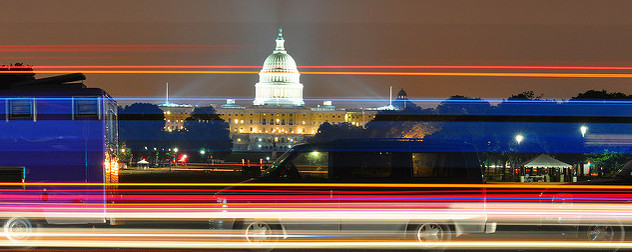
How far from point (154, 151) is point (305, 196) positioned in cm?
7578

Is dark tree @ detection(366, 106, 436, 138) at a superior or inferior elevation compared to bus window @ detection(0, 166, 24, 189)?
superior

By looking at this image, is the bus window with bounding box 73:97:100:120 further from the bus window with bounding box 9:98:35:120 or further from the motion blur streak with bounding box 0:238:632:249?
the motion blur streak with bounding box 0:238:632:249

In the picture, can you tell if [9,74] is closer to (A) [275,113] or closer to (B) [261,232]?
(B) [261,232]

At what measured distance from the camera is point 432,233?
12266 millimetres

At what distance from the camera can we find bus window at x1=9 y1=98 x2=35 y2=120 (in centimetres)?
1418

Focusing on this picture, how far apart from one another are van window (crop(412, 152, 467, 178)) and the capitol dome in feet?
455

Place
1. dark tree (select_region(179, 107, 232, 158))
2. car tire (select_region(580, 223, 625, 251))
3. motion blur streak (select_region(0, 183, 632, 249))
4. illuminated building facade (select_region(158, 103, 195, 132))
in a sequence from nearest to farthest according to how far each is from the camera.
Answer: motion blur streak (select_region(0, 183, 632, 249)) < car tire (select_region(580, 223, 625, 251)) < dark tree (select_region(179, 107, 232, 158)) < illuminated building facade (select_region(158, 103, 195, 132))

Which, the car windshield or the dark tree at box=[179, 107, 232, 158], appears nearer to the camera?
the car windshield

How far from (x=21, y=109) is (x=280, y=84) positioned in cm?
14059

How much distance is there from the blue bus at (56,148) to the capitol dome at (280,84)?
13696 cm

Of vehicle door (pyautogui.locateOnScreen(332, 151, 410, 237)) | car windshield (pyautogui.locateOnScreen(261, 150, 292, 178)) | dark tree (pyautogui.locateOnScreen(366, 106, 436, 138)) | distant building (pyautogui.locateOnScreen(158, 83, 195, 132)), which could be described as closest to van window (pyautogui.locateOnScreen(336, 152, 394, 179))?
vehicle door (pyautogui.locateOnScreen(332, 151, 410, 237))

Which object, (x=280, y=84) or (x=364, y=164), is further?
(x=280, y=84)

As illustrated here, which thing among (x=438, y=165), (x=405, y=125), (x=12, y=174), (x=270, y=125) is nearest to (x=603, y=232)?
(x=438, y=165)

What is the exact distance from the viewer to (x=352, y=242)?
12125mm
